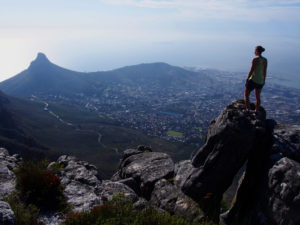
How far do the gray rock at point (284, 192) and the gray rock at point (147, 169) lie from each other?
704 centimetres

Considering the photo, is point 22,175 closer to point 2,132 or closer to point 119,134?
point 2,132

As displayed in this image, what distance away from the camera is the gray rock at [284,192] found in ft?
28.2

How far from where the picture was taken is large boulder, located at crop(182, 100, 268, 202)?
10.9m

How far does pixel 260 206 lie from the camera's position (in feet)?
32.4

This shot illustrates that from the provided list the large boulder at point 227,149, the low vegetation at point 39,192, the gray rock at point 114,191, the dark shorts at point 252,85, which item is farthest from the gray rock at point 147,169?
the dark shorts at point 252,85

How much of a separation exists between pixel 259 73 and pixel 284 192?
5.51 metres

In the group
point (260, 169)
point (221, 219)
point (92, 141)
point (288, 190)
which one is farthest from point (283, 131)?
point (92, 141)

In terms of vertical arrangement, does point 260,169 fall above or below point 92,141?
above

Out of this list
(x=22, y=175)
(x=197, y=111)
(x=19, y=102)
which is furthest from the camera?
(x=197, y=111)

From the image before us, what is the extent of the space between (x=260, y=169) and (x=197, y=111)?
142 metres

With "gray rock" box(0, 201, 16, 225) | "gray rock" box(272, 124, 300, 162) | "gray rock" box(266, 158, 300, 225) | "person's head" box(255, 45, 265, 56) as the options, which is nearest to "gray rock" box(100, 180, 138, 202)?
"gray rock" box(0, 201, 16, 225)

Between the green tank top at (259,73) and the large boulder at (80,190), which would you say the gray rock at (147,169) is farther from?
the green tank top at (259,73)

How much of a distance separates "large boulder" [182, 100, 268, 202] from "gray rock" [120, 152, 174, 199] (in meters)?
3.53

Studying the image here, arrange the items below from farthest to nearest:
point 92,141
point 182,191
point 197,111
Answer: point 197,111 → point 92,141 → point 182,191
